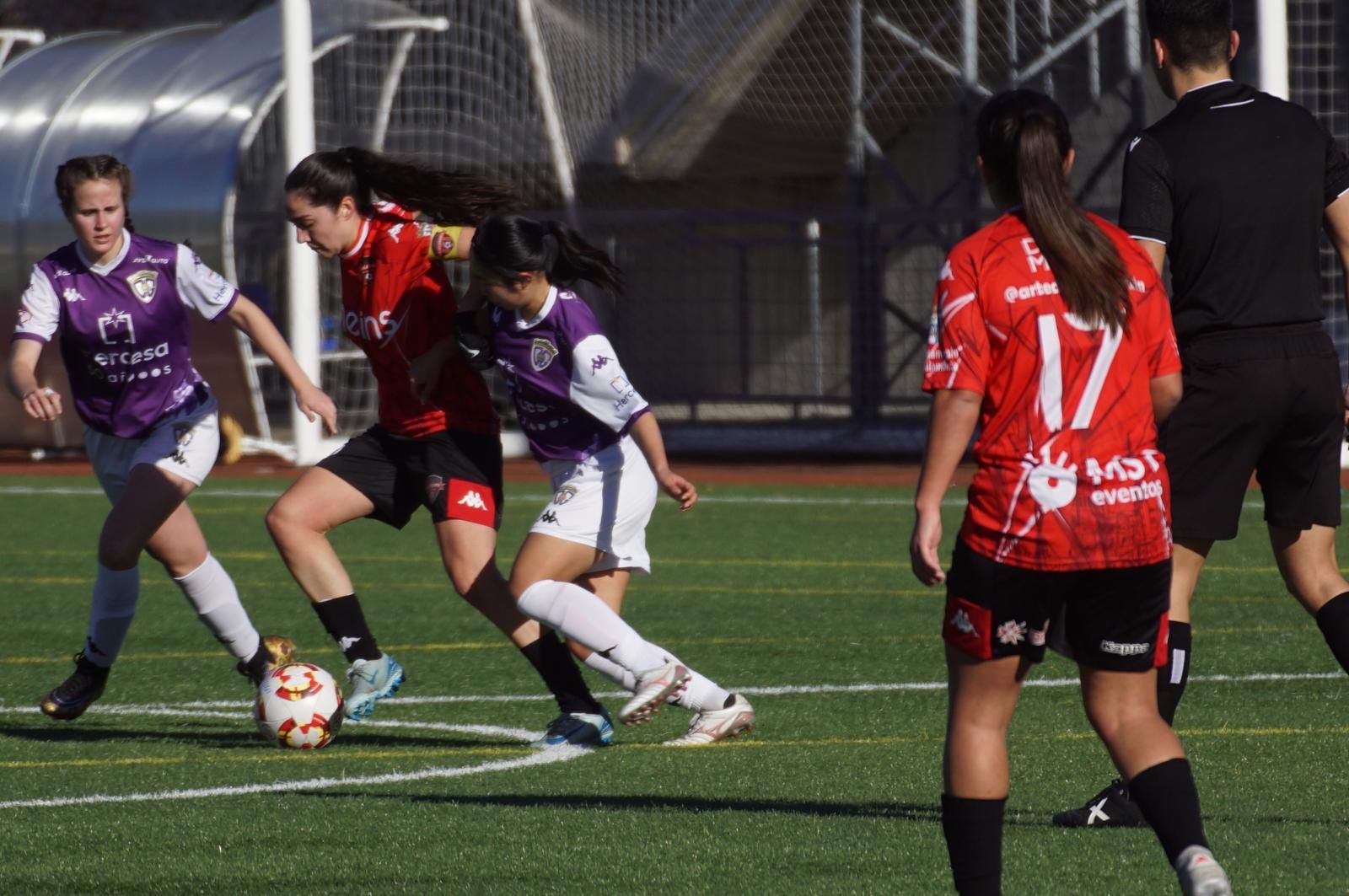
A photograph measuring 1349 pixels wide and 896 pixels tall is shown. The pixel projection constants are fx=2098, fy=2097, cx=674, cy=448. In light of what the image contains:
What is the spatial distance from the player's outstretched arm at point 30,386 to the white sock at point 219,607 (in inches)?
29.4

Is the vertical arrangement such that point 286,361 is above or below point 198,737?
above

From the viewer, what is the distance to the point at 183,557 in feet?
23.2

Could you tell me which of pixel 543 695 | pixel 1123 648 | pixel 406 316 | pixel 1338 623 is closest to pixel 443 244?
pixel 406 316

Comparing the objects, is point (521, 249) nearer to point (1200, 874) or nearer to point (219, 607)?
point (219, 607)

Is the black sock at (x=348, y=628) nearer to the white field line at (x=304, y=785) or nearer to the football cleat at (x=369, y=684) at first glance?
the football cleat at (x=369, y=684)

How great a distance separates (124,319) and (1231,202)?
373cm

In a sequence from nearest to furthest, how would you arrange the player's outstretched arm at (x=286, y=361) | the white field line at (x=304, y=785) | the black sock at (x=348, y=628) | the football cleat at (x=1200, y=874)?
the football cleat at (x=1200, y=874), the white field line at (x=304, y=785), the player's outstretched arm at (x=286, y=361), the black sock at (x=348, y=628)

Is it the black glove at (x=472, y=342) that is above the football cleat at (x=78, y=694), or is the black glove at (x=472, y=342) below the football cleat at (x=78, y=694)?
above

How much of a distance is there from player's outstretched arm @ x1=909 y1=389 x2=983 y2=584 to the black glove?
9.13 ft

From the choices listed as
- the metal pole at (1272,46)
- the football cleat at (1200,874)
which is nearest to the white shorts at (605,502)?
the football cleat at (1200,874)

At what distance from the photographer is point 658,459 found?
6000 mm

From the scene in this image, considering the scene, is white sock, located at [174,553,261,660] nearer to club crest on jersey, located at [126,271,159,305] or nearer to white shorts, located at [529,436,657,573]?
Answer: club crest on jersey, located at [126,271,159,305]

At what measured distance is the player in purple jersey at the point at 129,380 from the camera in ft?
22.5

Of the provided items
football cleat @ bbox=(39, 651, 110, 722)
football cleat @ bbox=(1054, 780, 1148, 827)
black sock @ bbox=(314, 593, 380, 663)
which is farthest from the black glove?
football cleat @ bbox=(1054, 780, 1148, 827)
